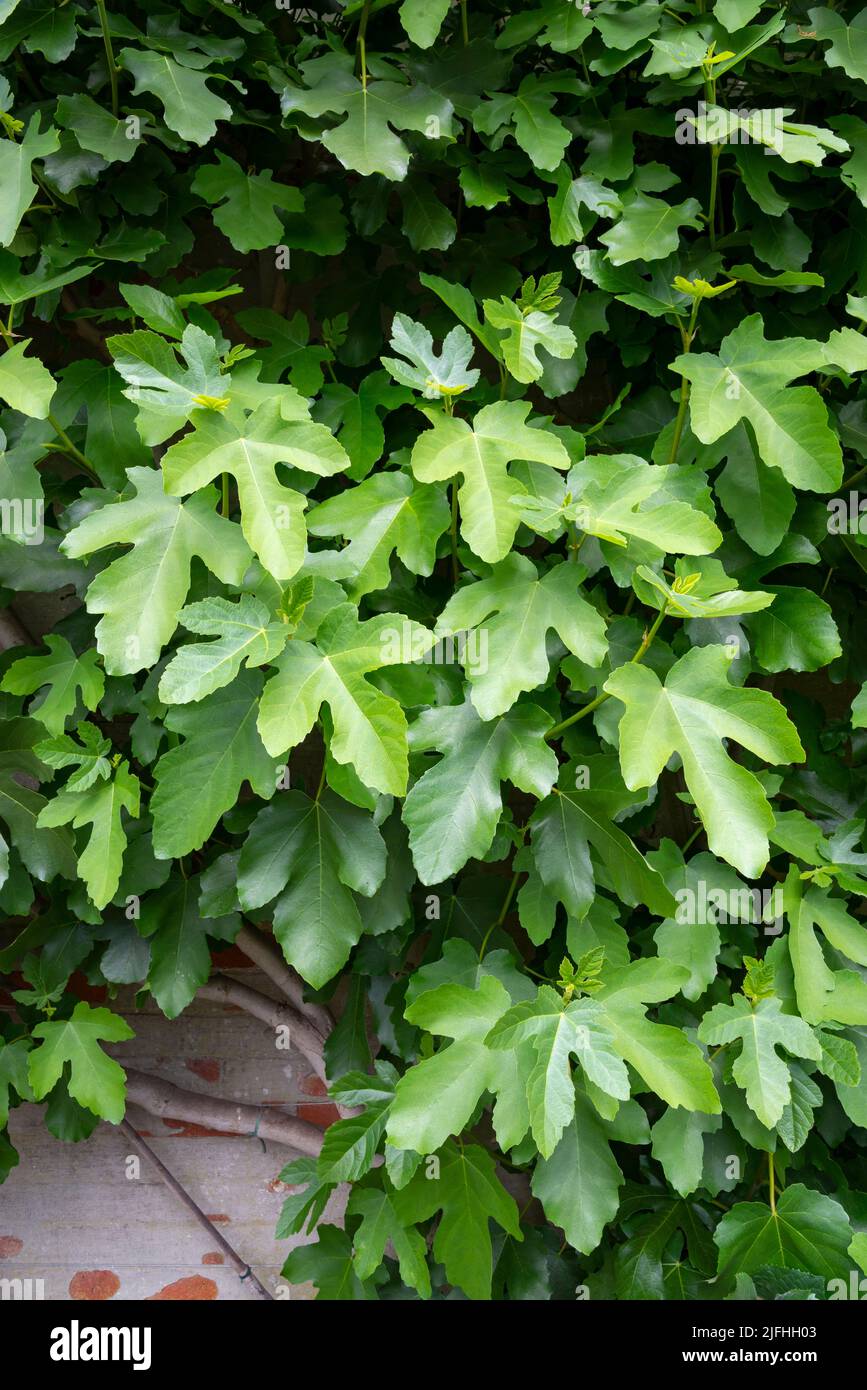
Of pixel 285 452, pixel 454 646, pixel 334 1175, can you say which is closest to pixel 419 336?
pixel 285 452

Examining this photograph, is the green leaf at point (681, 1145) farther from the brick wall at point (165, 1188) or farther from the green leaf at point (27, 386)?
the green leaf at point (27, 386)

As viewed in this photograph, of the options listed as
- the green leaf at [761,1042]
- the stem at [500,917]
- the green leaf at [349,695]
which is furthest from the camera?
the stem at [500,917]

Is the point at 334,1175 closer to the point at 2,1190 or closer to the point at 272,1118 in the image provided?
the point at 272,1118

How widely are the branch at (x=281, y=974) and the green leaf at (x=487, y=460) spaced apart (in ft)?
2.81

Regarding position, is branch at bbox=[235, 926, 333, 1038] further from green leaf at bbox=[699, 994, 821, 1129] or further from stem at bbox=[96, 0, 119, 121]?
stem at bbox=[96, 0, 119, 121]

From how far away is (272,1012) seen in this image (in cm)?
187

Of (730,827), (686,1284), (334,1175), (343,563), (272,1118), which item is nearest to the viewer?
(730,827)

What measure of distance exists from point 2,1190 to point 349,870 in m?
1.28

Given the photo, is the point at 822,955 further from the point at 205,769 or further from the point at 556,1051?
the point at 205,769

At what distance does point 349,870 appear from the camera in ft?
4.40

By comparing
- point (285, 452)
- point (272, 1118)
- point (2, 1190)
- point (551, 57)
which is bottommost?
point (2, 1190)

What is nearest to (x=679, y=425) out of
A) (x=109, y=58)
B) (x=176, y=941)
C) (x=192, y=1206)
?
(x=109, y=58)

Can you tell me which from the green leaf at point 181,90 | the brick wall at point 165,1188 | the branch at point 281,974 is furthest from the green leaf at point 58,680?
the brick wall at point 165,1188

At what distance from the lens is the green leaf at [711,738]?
1135 millimetres
